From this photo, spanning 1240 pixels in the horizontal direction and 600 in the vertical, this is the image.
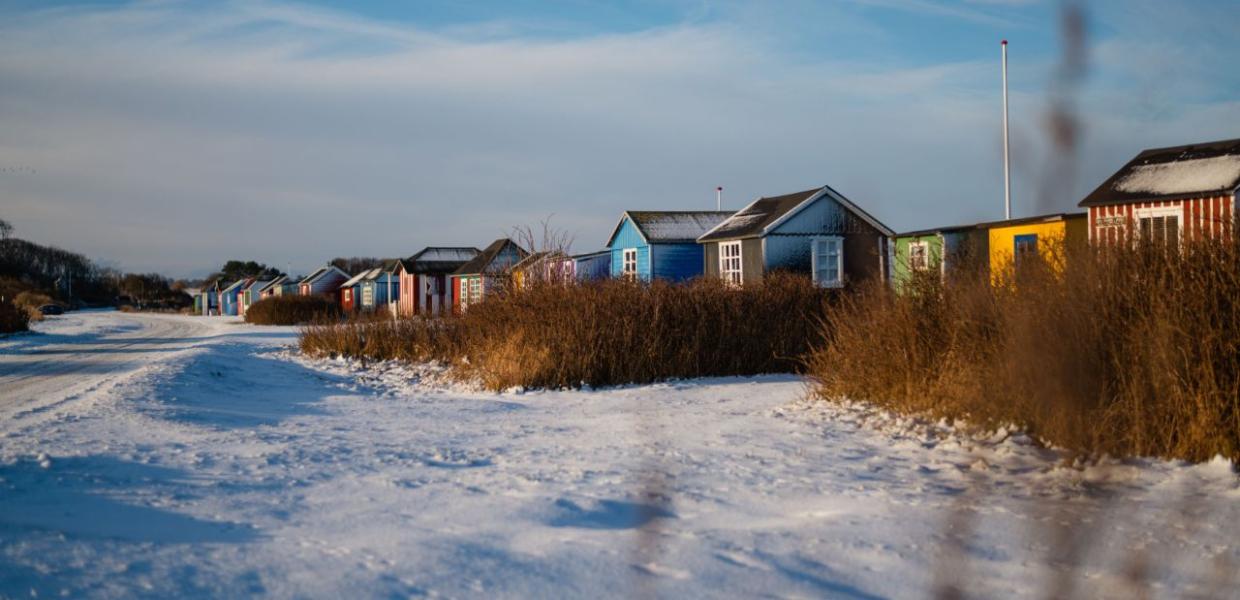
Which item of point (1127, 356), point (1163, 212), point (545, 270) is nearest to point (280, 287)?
point (545, 270)

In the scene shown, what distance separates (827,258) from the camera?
27.9 meters

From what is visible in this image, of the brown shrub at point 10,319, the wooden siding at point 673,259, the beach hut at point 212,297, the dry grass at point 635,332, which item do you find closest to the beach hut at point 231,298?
the beach hut at point 212,297

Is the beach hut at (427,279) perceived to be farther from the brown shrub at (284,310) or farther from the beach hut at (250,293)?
the beach hut at (250,293)

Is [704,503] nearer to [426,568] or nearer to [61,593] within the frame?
[426,568]

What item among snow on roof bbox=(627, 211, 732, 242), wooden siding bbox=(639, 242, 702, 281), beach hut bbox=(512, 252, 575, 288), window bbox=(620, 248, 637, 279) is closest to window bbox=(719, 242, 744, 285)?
wooden siding bbox=(639, 242, 702, 281)

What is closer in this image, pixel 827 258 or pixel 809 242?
pixel 809 242

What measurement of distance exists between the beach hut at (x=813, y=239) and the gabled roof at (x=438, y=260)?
25094 millimetres

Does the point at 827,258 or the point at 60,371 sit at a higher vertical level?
the point at 827,258

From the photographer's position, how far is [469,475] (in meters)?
6.31

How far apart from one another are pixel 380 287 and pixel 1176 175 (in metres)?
45.9

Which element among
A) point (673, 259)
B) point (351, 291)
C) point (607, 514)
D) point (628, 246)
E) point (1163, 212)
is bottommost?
point (607, 514)

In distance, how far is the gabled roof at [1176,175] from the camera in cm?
1766

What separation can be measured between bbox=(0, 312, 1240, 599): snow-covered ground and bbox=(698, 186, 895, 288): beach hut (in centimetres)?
1854

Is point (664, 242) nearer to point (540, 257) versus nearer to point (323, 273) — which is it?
point (540, 257)
